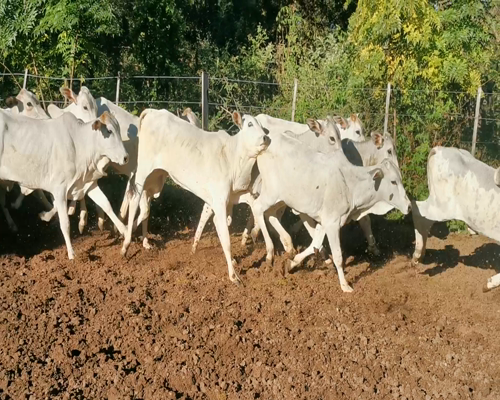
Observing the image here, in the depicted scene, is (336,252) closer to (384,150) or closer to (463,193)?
(463,193)

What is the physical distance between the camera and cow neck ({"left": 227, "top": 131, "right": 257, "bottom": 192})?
369 inches

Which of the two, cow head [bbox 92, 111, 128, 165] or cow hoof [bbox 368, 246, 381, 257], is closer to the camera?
cow head [bbox 92, 111, 128, 165]

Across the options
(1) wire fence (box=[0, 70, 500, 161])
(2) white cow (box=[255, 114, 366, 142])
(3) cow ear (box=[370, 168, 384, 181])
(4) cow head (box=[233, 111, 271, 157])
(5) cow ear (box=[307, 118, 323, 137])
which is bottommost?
(1) wire fence (box=[0, 70, 500, 161])

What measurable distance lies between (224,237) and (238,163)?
97 cm

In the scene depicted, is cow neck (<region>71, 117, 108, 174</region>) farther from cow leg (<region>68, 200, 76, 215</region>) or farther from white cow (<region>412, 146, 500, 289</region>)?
white cow (<region>412, 146, 500, 289</region>)

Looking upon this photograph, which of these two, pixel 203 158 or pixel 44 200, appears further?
pixel 44 200

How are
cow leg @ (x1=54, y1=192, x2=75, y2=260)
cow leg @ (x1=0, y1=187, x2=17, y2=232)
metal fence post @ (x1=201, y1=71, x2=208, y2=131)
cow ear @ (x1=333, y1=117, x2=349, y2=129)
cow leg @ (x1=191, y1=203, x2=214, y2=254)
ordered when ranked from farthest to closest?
metal fence post @ (x1=201, y1=71, x2=208, y2=131)
cow ear @ (x1=333, y1=117, x2=349, y2=129)
cow leg @ (x1=0, y1=187, x2=17, y2=232)
cow leg @ (x1=191, y1=203, x2=214, y2=254)
cow leg @ (x1=54, y1=192, x2=75, y2=260)

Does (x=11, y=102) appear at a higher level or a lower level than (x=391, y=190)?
higher

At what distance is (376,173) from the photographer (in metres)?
9.22

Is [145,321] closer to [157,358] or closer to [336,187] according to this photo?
[157,358]

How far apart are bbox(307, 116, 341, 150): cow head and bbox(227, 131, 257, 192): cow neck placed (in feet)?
4.90

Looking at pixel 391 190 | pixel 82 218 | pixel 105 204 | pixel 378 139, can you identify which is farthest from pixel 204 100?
pixel 391 190

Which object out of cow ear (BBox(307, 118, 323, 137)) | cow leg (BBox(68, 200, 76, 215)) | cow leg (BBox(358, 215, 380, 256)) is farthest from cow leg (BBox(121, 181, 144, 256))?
cow leg (BBox(358, 215, 380, 256))

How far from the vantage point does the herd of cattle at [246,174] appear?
9211 millimetres
